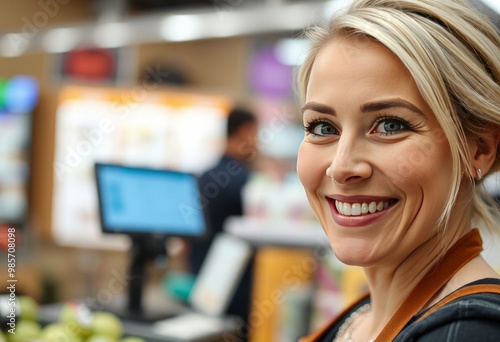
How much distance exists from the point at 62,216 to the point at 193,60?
412cm

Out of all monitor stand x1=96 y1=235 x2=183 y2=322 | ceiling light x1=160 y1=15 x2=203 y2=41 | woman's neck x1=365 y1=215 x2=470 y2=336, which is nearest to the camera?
woman's neck x1=365 y1=215 x2=470 y2=336

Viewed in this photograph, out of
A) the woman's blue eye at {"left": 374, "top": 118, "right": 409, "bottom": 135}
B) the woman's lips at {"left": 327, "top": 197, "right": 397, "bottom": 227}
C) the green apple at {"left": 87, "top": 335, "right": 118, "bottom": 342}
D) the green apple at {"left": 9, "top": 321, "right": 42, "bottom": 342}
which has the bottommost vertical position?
the green apple at {"left": 9, "top": 321, "right": 42, "bottom": 342}

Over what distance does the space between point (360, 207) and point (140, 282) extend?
1.86 metres

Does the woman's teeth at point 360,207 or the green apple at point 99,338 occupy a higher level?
the woman's teeth at point 360,207

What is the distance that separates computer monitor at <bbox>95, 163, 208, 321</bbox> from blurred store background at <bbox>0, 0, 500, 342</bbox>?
189cm

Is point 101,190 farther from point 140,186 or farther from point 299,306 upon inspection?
point 299,306

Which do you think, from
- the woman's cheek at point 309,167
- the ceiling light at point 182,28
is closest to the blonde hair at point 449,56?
the woman's cheek at point 309,167

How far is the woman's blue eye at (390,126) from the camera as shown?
1.22 m

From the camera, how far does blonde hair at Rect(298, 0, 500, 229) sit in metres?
1.17

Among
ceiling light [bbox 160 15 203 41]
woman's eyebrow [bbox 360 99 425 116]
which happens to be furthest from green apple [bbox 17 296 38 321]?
ceiling light [bbox 160 15 203 41]

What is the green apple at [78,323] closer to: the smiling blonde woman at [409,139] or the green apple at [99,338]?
the green apple at [99,338]

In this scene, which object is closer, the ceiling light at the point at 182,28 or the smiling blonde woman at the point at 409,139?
the smiling blonde woman at the point at 409,139

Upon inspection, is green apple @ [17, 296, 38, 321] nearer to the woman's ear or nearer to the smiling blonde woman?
the smiling blonde woman

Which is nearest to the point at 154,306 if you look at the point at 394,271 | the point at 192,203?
the point at 192,203
